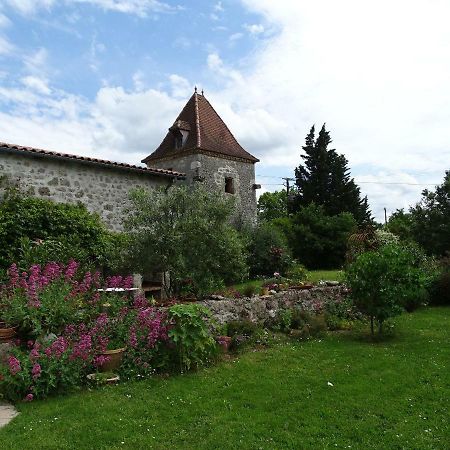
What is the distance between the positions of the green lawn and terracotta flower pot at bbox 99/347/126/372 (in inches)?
16.2

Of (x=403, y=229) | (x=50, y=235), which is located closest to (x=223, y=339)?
(x=50, y=235)

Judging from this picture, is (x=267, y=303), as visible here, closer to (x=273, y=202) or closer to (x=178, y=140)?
(x=178, y=140)

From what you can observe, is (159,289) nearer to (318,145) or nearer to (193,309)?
(193,309)

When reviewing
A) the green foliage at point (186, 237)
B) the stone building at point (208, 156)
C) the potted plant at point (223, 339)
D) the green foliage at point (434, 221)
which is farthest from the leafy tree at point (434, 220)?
the potted plant at point (223, 339)

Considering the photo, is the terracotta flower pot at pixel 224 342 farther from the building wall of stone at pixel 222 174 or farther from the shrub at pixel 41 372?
the building wall of stone at pixel 222 174

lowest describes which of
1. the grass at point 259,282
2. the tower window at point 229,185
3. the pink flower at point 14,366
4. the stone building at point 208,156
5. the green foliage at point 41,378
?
the green foliage at point 41,378

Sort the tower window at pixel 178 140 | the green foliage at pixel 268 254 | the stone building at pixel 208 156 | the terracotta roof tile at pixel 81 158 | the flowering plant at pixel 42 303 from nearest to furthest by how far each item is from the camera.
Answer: the flowering plant at pixel 42 303
the terracotta roof tile at pixel 81 158
the green foliage at pixel 268 254
the stone building at pixel 208 156
the tower window at pixel 178 140

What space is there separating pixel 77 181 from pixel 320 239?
12518 millimetres

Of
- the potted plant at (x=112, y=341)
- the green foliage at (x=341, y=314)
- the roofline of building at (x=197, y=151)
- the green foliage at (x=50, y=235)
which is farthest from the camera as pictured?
the roofline of building at (x=197, y=151)

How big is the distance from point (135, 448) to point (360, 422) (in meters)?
2.15

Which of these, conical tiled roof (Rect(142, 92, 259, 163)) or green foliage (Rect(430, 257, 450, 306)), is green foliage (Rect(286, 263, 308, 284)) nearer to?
green foliage (Rect(430, 257, 450, 306))

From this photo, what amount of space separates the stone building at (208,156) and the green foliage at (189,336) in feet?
38.1

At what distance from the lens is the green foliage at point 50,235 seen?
9.55 meters

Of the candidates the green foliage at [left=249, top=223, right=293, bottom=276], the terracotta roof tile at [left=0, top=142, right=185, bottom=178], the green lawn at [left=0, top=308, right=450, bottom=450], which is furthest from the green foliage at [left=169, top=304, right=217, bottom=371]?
the green foliage at [left=249, top=223, right=293, bottom=276]
